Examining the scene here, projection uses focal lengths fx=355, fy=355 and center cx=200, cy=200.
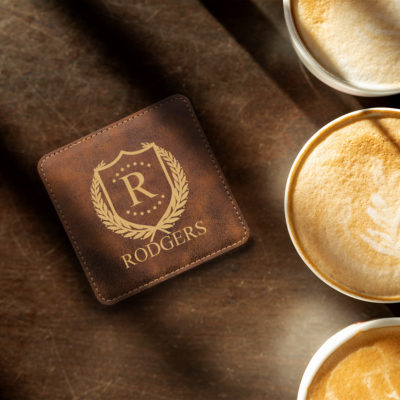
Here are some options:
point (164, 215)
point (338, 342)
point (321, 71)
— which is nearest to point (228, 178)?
point (164, 215)

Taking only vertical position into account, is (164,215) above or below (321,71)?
below

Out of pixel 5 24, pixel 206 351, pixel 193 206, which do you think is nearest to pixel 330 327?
pixel 206 351

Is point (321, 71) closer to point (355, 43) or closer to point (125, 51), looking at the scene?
point (355, 43)

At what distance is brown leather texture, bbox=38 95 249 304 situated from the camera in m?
0.69

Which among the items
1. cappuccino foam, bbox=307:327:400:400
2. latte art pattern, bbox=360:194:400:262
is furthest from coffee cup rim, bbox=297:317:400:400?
latte art pattern, bbox=360:194:400:262

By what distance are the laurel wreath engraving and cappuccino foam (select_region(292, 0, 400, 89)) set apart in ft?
1.04

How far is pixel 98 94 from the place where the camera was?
0.70 m

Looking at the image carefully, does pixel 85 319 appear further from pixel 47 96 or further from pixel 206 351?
pixel 47 96

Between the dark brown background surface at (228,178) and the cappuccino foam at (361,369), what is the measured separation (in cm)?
7

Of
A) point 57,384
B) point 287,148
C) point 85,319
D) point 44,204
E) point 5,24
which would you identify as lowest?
point 57,384

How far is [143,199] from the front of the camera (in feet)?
2.27

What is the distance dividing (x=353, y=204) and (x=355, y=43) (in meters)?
0.26

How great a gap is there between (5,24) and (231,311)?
72cm

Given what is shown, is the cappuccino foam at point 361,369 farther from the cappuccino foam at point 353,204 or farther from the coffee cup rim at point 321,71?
the coffee cup rim at point 321,71
